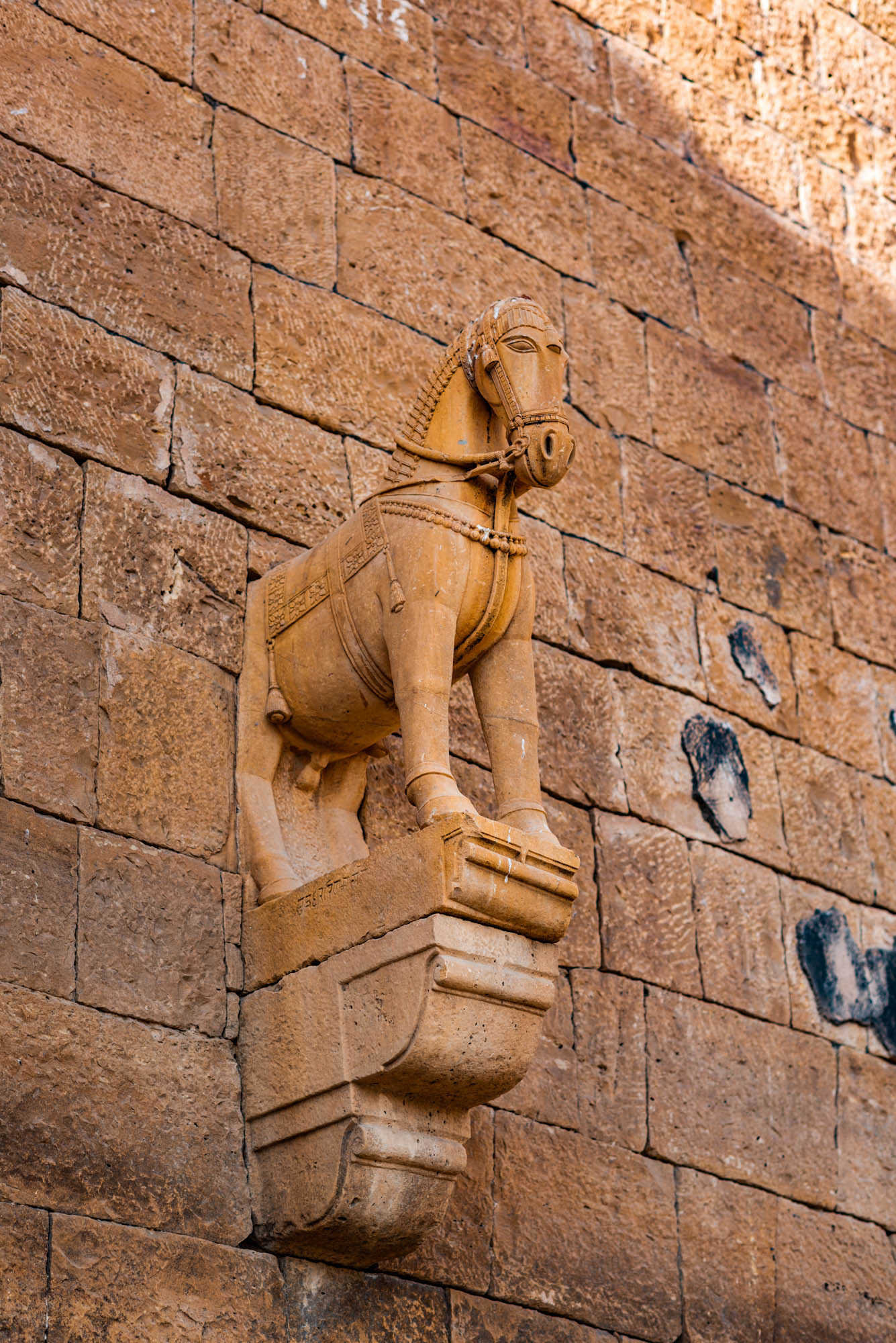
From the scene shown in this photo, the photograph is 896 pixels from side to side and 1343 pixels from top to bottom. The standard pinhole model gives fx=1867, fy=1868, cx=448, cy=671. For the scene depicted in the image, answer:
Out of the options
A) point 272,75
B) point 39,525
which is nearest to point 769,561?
point 272,75

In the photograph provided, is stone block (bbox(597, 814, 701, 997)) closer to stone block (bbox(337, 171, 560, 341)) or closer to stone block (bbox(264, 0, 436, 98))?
stone block (bbox(337, 171, 560, 341))

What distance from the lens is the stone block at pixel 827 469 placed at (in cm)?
655

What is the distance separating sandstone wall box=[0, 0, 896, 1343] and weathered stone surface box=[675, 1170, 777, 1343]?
1 cm

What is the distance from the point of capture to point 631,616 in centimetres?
575

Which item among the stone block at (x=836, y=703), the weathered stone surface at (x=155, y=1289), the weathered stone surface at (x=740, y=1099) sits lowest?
the weathered stone surface at (x=155, y=1289)

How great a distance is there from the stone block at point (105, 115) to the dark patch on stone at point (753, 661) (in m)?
2.13

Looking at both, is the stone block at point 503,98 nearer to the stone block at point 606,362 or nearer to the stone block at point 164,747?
the stone block at point 606,362

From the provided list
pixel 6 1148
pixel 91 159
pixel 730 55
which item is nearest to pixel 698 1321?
pixel 6 1148

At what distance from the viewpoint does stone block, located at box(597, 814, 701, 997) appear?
520 centimetres

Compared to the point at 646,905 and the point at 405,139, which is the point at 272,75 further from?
the point at 646,905

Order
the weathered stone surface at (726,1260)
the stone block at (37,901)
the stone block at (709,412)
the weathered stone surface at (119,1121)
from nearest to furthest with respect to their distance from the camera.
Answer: the weathered stone surface at (119,1121), the stone block at (37,901), the weathered stone surface at (726,1260), the stone block at (709,412)

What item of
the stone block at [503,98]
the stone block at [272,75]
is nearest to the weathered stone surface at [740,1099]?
the stone block at [272,75]

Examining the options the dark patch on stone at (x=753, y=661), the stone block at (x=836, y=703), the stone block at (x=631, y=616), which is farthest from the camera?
the stone block at (x=836, y=703)

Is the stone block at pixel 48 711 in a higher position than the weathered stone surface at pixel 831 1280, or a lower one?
higher
